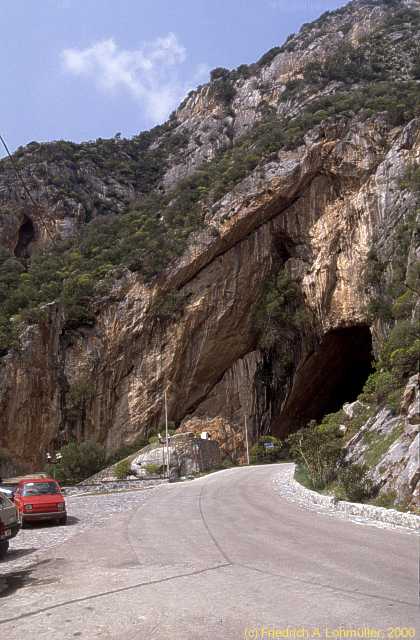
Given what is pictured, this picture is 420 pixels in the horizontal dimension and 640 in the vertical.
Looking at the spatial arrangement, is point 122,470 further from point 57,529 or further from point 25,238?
point 25,238

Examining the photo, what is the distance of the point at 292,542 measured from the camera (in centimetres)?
888

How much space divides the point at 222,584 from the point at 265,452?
35865 mm

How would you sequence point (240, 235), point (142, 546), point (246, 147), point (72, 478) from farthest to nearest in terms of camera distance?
1. point (246, 147)
2. point (240, 235)
3. point (72, 478)
4. point (142, 546)

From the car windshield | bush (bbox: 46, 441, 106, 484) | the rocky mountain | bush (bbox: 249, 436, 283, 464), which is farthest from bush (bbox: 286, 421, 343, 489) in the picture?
bush (bbox: 46, 441, 106, 484)

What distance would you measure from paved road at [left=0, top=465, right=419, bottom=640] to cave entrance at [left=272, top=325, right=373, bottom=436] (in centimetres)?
3535

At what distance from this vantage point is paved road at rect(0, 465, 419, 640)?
495 centimetres

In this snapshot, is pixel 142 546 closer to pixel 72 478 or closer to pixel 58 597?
pixel 58 597

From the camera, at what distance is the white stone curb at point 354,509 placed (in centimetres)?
1016

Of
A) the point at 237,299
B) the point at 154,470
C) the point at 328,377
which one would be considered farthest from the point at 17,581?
the point at 328,377

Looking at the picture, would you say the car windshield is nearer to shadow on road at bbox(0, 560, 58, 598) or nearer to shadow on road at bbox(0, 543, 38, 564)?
shadow on road at bbox(0, 543, 38, 564)

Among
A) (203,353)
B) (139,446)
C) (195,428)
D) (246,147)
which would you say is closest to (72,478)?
(139,446)

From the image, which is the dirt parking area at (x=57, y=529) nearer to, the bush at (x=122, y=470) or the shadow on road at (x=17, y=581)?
the shadow on road at (x=17, y=581)

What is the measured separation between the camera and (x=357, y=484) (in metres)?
13.4

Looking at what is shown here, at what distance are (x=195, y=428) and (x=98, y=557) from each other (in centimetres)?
3533
